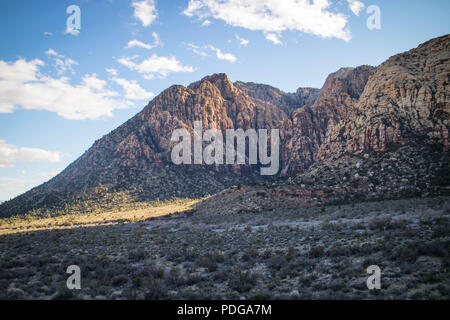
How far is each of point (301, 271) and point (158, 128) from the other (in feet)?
271

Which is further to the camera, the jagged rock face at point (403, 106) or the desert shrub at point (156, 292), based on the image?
the jagged rock face at point (403, 106)

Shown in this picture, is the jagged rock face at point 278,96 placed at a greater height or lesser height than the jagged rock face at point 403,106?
greater

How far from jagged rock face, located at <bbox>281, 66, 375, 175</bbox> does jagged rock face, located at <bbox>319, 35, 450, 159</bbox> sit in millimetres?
30361

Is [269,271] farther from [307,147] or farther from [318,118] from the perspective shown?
[318,118]

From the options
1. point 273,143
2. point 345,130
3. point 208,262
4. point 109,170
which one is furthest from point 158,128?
point 208,262

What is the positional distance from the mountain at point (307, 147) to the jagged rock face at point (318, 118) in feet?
1.06

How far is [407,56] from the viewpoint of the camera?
4672 centimetres

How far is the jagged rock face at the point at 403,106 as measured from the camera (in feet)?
120

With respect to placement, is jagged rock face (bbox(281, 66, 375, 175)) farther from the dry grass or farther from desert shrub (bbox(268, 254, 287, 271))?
desert shrub (bbox(268, 254, 287, 271))

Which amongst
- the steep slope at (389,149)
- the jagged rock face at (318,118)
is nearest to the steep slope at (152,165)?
the jagged rock face at (318,118)

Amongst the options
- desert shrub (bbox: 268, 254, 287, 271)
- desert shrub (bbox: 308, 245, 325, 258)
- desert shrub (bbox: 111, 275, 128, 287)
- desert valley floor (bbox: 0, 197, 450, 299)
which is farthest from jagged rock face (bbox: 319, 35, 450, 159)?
desert shrub (bbox: 111, 275, 128, 287)

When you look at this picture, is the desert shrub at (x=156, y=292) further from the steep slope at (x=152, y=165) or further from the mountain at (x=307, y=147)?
the steep slope at (x=152, y=165)

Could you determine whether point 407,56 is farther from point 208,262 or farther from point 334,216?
point 208,262

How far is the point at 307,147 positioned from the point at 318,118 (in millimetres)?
10466
